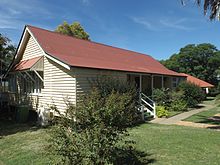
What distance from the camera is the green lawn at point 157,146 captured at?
6793 mm

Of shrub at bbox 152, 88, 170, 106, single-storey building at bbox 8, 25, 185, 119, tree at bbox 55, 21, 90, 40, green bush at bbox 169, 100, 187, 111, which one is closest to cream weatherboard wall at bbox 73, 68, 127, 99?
single-storey building at bbox 8, 25, 185, 119

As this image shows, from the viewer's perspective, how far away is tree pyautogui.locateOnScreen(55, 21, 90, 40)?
3897 centimetres

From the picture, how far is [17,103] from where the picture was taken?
55.4 feet

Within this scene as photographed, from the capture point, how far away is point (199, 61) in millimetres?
46094

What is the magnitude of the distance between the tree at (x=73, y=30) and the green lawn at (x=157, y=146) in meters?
29.6

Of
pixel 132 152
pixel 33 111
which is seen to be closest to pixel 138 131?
pixel 132 152

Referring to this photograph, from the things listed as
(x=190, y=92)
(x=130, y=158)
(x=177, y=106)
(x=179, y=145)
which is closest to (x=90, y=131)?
(x=130, y=158)

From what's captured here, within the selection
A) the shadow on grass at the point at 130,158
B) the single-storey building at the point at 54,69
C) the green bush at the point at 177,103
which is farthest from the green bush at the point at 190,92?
the shadow on grass at the point at 130,158

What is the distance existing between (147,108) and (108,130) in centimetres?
1097

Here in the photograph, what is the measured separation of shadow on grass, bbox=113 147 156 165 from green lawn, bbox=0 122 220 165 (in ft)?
0.54

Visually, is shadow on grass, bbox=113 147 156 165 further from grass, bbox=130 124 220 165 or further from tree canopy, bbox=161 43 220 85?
tree canopy, bbox=161 43 220 85

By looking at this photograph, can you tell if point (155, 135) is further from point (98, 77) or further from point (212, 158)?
point (98, 77)

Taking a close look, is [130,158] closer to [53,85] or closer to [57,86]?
[57,86]

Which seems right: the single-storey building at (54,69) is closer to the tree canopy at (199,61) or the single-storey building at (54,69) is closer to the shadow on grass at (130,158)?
the shadow on grass at (130,158)
